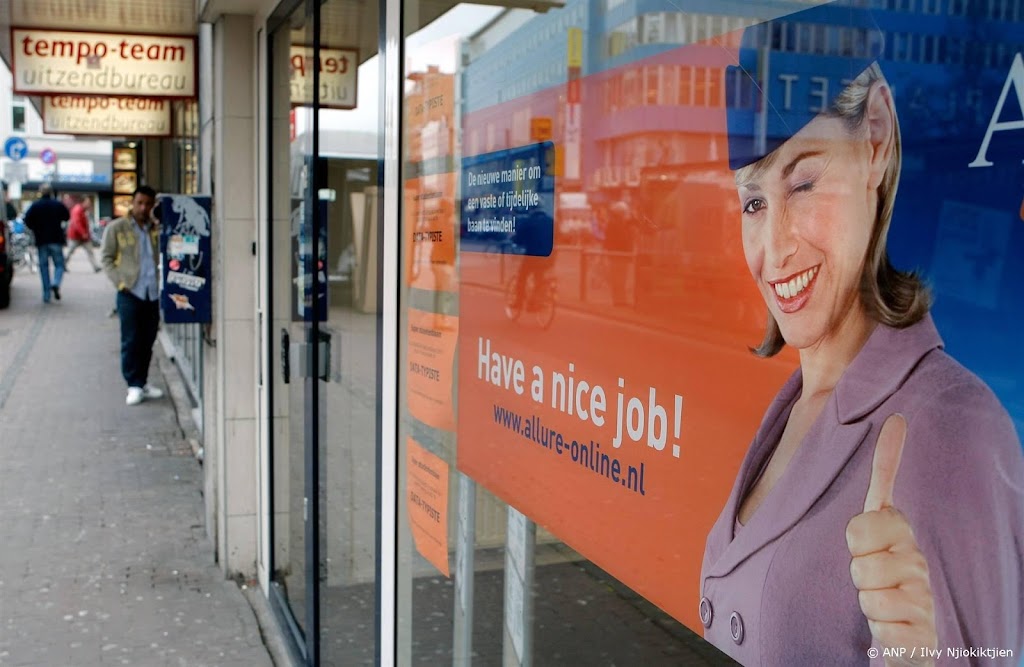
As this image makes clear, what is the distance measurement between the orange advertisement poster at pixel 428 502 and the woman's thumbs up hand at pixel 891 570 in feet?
5.18

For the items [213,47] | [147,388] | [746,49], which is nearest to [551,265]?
[746,49]

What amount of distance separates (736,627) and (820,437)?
0.31m

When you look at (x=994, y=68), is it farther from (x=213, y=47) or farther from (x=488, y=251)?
(x=213, y=47)

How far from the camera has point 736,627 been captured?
140cm

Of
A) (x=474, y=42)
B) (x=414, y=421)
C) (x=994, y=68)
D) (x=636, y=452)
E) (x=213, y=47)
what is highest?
(x=213, y=47)

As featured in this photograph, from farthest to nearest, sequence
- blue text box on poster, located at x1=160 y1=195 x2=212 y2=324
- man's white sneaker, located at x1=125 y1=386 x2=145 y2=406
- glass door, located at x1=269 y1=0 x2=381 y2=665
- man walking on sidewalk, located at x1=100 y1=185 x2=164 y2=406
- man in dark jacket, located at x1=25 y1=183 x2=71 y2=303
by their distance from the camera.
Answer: man in dark jacket, located at x1=25 y1=183 x2=71 y2=303 → man's white sneaker, located at x1=125 y1=386 x2=145 y2=406 → man walking on sidewalk, located at x1=100 y1=185 x2=164 y2=406 → blue text box on poster, located at x1=160 y1=195 x2=212 y2=324 → glass door, located at x1=269 y1=0 x2=381 y2=665

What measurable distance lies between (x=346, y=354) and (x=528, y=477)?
1.79m

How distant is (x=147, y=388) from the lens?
10.9m

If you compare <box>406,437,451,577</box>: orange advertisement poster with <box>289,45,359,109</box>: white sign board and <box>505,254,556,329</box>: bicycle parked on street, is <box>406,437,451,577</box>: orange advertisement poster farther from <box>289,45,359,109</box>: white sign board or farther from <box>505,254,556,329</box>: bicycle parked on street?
<box>289,45,359,109</box>: white sign board

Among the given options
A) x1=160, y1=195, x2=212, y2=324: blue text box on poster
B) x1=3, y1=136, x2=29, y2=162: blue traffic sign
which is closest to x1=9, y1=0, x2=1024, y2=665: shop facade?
x1=160, y1=195, x2=212, y2=324: blue text box on poster

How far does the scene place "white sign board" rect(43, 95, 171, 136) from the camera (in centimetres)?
926

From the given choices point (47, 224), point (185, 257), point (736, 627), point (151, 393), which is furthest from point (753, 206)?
point (47, 224)

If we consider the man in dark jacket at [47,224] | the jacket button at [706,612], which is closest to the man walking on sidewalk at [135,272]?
the man in dark jacket at [47,224]

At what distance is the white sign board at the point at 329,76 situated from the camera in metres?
3.67
